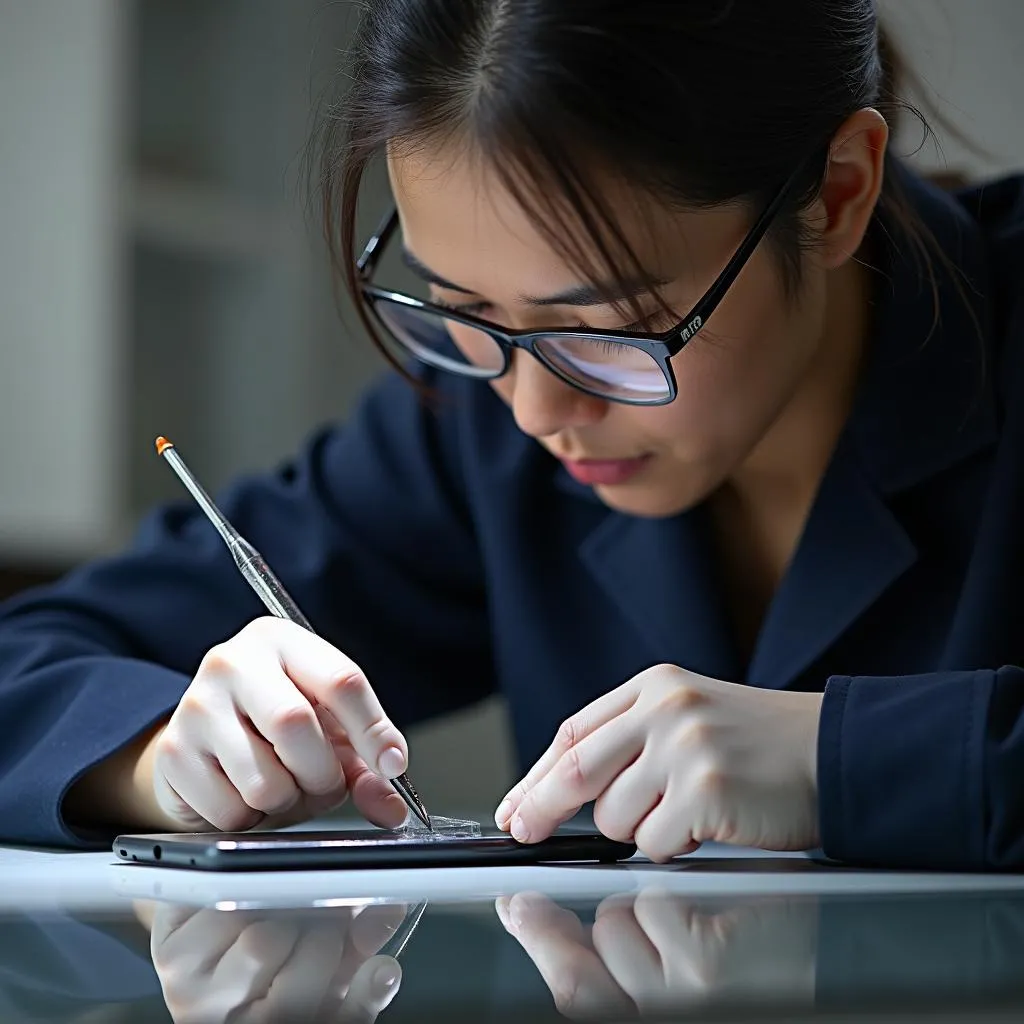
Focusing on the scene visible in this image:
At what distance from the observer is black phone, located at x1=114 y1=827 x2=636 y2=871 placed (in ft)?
2.15

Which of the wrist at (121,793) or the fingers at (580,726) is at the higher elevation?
the fingers at (580,726)

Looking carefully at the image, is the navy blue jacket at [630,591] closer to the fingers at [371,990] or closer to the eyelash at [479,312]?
the eyelash at [479,312]

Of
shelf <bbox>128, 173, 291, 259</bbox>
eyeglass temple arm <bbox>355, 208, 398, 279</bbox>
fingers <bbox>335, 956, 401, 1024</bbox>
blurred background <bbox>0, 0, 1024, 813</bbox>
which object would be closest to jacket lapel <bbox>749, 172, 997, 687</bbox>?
eyeglass temple arm <bbox>355, 208, 398, 279</bbox>

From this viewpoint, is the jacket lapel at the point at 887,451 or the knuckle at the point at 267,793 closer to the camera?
the knuckle at the point at 267,793

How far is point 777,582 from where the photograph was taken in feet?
3.71

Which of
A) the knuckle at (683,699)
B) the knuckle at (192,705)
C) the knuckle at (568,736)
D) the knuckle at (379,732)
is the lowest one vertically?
the knuckle at (192,705)

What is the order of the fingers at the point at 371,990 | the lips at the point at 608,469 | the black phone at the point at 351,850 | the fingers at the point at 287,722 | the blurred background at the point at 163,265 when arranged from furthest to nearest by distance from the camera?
1. the blurred background at the point at 163,265
2. the lips at the point at 608,469
3. the fingers at the point at 287,722
4. the black phone at the point at 351,850
5. the fingers at the point at 371,990

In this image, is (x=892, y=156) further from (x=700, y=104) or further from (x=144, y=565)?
(x=144, y=565)

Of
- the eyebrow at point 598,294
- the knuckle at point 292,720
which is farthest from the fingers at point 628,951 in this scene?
the eyebrow at point 598,294

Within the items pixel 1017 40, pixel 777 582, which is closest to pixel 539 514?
pixel 777 582

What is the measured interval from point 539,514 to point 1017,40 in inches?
40.1

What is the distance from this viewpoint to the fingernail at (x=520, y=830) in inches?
28.2

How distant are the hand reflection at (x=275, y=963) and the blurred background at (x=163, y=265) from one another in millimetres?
1359

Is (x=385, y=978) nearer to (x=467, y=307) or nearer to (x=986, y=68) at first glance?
(x=467, y=307)
